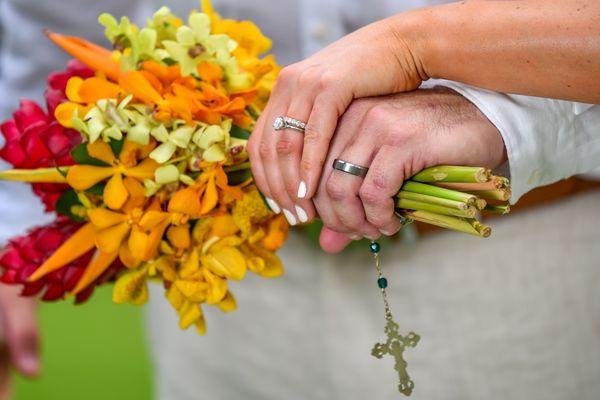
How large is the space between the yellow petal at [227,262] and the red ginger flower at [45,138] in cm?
20

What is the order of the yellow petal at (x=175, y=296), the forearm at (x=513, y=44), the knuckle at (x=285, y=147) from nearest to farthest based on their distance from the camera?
1. the forearm at (x=513, y=44)
2. the knuckle at (x=285, y=147)
3. the yellow petal at (x=175, y=296)

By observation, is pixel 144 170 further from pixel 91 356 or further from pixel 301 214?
pixel 91 356

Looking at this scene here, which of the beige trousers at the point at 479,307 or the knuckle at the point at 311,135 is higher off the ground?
the knuckle at the point at 311,135

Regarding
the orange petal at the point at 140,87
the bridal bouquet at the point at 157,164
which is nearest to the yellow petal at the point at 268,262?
the bridal bouquet at the point at 157,164

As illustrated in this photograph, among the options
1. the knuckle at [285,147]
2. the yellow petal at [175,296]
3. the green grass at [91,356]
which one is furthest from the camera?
the green grass at [91,356]

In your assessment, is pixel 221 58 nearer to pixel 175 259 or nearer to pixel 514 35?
pixel 175 259

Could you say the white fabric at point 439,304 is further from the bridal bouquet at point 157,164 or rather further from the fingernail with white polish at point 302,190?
the fingernail with white polish at point 302,190

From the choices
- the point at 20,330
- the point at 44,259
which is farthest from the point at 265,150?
the point at 20,330

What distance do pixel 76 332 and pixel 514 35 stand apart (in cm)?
300

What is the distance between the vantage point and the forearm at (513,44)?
757 mm

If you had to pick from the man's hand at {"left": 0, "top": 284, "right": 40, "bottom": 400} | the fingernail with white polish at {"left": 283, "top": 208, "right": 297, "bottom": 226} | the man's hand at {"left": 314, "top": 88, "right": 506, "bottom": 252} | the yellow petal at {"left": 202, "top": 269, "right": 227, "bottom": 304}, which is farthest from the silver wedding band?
the man's hand at {"left": 0, "top": 284, "right": 40, "bottom": 400}

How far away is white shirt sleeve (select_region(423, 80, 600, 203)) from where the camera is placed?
851 mm

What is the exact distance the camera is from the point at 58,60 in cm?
154

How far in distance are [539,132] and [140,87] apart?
447 mm
